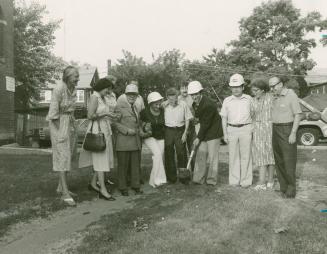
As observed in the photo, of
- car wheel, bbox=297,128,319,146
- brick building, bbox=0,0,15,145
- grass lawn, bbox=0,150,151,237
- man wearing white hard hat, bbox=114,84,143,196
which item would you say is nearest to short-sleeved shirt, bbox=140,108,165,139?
man wearing white hard hat, bbox=114,84,143,196

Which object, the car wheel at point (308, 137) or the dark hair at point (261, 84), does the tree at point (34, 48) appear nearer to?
the car wheel at point (308, 137)

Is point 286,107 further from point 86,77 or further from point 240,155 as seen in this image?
point 86,77

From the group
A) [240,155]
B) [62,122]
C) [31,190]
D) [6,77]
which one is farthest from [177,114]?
[6,77]

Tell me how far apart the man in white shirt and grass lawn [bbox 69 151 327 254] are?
137 centimetres

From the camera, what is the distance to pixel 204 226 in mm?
5059

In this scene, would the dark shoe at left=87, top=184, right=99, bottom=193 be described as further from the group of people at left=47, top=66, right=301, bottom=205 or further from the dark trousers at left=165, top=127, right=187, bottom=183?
the dark trousers at left=165, top=127, right=187, bottom=183

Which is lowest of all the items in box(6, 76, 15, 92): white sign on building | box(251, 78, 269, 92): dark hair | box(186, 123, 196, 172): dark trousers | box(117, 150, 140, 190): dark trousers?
box(117, 150, 140, 190): dark trousers

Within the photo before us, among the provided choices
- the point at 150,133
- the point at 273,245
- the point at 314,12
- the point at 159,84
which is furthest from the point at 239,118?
the point at 314,12

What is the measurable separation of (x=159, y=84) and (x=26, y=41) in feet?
34.7

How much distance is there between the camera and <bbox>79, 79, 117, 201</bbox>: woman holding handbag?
683 centimetres

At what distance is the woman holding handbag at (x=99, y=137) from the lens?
683 cm

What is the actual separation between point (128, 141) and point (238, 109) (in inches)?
75.1

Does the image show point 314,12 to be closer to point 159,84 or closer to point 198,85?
point 159,84

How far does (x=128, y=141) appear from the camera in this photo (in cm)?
743
